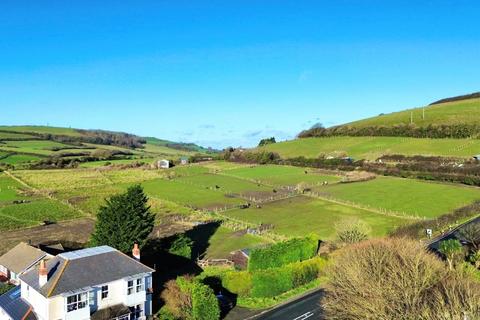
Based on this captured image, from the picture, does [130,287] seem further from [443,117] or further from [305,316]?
[443,117]

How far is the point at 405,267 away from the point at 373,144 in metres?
98.6

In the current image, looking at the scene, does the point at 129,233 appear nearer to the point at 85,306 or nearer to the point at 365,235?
the point at 85,306

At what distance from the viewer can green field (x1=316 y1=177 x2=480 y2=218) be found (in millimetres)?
70500

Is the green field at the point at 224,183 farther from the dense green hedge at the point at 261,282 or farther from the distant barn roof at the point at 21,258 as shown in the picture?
the distant barn roof at the point at 21,258

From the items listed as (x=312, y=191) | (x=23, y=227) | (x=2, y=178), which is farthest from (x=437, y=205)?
(x=2, y=178)

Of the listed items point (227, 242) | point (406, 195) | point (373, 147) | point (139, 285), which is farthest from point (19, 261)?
point (373, 147)

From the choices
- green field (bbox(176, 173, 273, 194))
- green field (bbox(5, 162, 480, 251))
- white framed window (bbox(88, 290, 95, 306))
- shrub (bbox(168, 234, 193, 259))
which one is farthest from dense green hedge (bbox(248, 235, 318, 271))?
green field (bbox(176, 173, 273, 194))

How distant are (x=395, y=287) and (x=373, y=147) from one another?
317ft

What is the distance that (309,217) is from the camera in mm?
68000

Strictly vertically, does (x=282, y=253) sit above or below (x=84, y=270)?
below

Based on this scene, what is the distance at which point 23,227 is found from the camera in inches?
2491

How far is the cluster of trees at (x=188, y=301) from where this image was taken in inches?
1400

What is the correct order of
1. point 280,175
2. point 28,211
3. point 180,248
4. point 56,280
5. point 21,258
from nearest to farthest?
1. point 56,280
2. point 21,258
3. point 180,248
4. point 28,211
5. point 280,175

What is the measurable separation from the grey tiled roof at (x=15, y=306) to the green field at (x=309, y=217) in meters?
33.7
